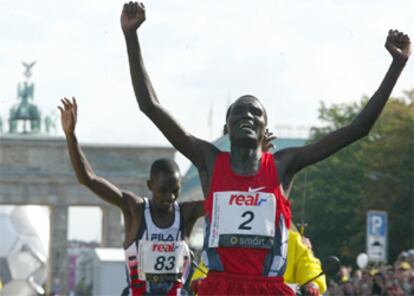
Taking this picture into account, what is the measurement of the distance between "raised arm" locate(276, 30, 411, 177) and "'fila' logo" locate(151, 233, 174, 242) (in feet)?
7.92

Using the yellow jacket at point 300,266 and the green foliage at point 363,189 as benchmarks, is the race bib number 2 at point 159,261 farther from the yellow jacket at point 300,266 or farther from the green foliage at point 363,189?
the green foliage at point 363,189

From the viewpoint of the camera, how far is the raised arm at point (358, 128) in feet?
24.9

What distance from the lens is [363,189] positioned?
213ft

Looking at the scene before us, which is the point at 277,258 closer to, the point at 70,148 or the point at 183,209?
the point at 70,148

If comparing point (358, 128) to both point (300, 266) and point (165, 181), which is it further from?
point (300, 266)

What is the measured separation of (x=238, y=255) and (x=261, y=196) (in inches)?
11.8

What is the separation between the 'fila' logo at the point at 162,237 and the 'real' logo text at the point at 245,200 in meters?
2.53

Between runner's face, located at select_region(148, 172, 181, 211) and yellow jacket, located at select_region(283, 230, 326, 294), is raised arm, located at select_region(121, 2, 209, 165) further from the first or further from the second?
yellow jacket, located at select_region(283, 230, 326, 294)

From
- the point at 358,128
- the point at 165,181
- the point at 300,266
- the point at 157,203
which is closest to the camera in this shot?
the point at 358,128

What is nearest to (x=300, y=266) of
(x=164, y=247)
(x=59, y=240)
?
(x=164, y=247)

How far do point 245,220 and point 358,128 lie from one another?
71 cm

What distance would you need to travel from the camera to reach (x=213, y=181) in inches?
298

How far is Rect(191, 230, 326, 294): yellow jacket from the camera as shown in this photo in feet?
34.0

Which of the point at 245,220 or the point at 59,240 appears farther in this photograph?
the point at 59,240
